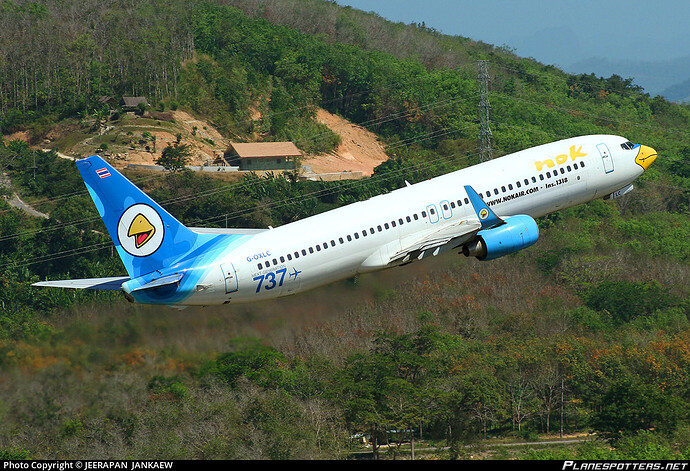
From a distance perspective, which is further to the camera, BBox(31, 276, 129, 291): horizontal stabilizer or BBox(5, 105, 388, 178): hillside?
BBox(5, 105, 388, 178): hillside

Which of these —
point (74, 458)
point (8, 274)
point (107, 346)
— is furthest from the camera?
point (8, 274)

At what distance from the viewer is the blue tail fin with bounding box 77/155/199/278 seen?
5067 centimetres

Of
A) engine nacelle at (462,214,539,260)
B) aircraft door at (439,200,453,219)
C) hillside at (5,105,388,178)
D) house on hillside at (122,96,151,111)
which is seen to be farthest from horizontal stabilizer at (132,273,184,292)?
house on hillside at (122,96,151,111)

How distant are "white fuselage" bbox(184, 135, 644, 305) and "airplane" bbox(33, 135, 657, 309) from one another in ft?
0.18

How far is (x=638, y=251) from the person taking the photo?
135m

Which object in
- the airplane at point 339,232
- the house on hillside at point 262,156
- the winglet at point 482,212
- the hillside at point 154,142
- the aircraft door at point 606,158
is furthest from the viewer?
the house on hillside at point 262,156

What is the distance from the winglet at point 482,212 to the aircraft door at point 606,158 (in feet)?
29.9

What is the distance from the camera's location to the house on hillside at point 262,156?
15212 cm

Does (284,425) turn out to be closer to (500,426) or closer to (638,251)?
(500,426)

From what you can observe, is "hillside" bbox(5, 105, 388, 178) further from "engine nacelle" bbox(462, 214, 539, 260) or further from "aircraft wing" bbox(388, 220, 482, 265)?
"engine nacelle" bbox(462, 214, 539, 260)

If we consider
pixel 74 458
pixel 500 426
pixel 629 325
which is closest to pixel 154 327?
pixel 74 458

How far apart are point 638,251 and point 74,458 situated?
79384mm

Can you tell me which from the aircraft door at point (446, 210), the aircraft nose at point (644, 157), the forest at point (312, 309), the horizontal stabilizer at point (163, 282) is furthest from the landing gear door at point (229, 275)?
the aircraft nose at point (644, 157)

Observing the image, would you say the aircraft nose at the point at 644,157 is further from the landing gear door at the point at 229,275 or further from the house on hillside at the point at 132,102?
the house on hillside at the point at 132,102
